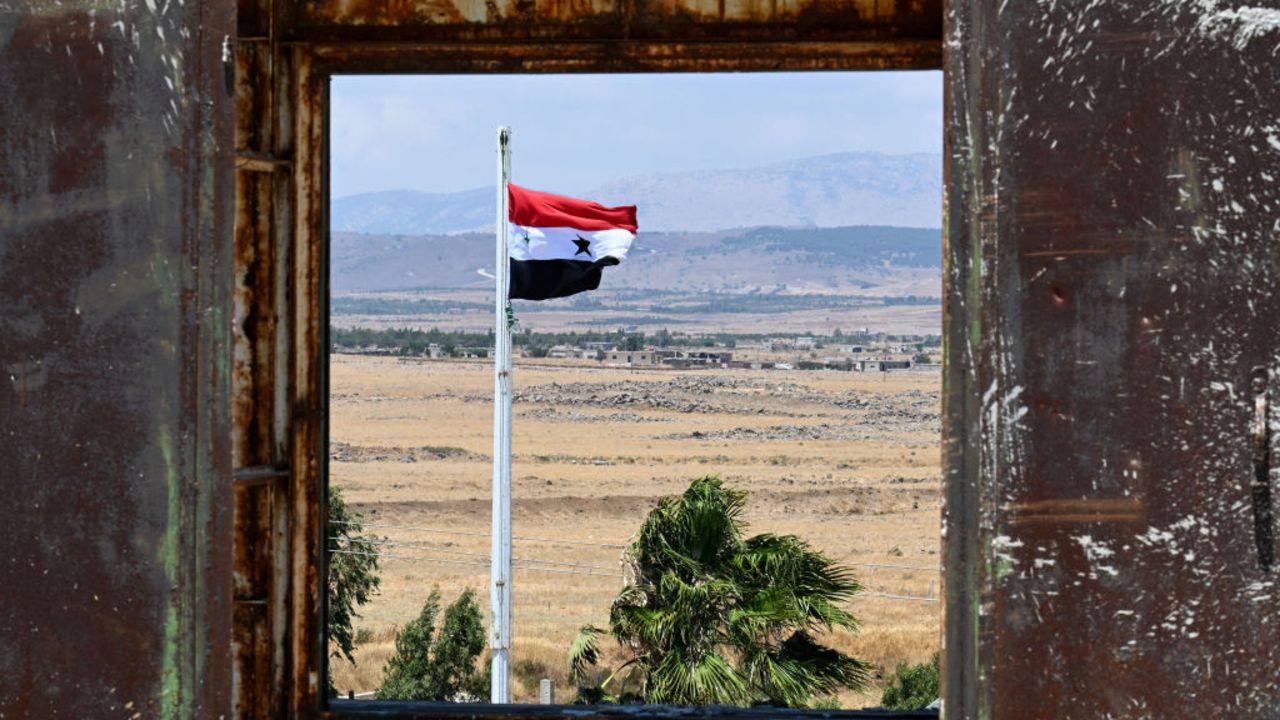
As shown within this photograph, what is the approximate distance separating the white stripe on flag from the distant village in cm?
9616

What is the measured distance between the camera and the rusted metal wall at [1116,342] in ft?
15.5

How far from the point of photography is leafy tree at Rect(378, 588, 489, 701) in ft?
75.2

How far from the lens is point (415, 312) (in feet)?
649

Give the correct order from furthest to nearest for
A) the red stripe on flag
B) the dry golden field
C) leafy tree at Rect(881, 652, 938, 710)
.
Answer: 1. the dry golden field
2. leafy tree at Rect(881, 652, 938, 710)
3. the red stripe on flag

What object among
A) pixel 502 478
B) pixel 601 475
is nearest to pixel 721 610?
pixel 502 478

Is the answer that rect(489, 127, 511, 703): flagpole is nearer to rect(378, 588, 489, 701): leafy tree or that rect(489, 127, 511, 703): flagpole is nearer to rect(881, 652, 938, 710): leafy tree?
rect(378, 588, 489, 701): leafy tree

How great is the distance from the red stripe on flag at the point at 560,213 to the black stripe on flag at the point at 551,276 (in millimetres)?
447

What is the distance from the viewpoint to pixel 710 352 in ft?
434

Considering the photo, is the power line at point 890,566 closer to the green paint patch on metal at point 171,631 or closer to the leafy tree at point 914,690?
the leafy tree at point 914,690

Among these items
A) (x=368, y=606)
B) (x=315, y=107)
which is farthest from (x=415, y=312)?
(x=315, y=107)

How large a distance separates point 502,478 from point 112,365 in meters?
15.0

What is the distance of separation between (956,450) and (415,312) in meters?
195

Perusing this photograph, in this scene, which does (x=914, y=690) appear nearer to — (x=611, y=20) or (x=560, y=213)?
(x=560, y=213)

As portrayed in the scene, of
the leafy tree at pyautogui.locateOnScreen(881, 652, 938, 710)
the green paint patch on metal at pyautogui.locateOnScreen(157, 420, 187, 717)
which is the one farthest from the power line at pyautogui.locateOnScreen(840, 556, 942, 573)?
the green paint patch on metal at pyautogui.locateOnScreen(157, 420, 187, 717)
